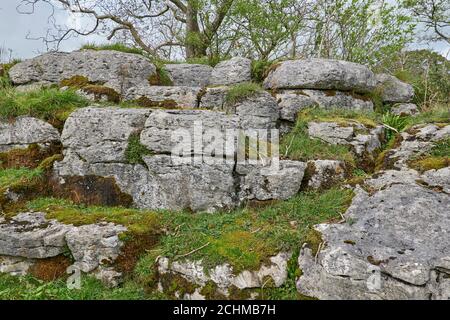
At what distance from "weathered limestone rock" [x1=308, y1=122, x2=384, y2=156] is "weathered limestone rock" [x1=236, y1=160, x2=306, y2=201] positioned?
1.37 metres

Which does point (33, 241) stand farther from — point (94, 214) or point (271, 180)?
point (271, 180)

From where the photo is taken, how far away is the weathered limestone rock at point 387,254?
3811mm

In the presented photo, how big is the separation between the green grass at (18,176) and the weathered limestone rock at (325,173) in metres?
5.30

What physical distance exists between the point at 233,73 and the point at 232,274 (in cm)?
708

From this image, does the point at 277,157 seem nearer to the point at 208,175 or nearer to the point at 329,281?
the point at 208,175

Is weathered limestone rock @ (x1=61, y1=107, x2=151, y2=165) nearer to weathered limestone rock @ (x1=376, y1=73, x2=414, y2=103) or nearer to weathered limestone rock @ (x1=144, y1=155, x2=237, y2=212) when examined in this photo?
weathered limestone rock @ (x1=144, y1=155, x2=237, y2=212)

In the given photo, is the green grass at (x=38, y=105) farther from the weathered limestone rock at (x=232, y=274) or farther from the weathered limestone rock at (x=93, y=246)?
the weathered limestone rock at (x=232, y=274)

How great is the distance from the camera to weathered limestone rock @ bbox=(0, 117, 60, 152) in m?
6.95

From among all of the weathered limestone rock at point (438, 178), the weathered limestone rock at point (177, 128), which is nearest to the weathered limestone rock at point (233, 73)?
the weathered limestone rock at point (177, 128)

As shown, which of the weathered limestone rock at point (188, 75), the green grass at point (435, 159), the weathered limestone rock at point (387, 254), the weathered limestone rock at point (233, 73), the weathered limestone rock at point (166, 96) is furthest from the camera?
the weathered limestone rock at point (188, 75)

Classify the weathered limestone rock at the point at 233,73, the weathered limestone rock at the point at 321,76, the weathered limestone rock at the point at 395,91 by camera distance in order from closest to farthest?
1. the weathered limestone rock at the point at 321,76
2. the weathered limestone rock at the point at 233,73
3. the weathered limestone rock at the point at 395,91

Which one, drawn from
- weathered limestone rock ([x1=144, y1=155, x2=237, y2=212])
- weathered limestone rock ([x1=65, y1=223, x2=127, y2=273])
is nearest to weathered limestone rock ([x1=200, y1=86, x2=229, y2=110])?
weathered limestone rock ([x1=144, y1=155, x2=237, y2=212])

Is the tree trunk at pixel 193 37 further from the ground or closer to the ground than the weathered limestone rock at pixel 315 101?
further from the ground
